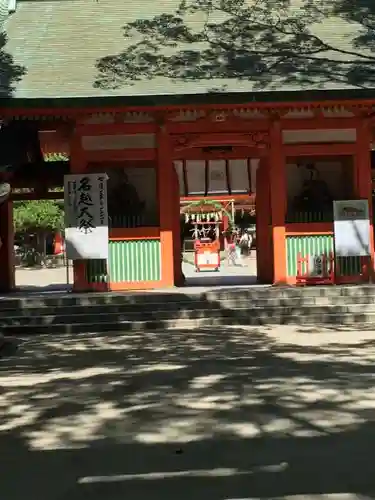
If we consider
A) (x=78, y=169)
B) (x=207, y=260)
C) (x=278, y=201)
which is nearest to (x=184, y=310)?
(x=278, y=201)

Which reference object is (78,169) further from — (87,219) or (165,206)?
(165,206)

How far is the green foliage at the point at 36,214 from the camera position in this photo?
28.1 m

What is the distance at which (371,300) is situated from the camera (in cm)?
1098

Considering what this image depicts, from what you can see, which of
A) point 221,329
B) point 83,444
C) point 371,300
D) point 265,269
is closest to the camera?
point 83,444

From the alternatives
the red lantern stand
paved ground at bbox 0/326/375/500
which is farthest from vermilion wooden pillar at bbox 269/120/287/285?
the red lantern stand

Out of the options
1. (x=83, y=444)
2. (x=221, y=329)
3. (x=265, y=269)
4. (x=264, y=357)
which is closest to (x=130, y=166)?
(x=265, y=269)

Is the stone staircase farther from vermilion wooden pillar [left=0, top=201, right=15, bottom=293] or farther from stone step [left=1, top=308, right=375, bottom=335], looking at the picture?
vermilion wooden pillar [left=0, top=201, right=15, bottom=293]

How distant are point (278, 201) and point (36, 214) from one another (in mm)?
17632

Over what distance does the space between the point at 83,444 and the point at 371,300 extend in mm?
7376

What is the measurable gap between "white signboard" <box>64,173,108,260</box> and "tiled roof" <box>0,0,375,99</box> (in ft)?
5.50

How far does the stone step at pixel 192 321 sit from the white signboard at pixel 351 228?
5.73 feet

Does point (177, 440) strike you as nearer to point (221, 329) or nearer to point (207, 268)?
point (221, 329)

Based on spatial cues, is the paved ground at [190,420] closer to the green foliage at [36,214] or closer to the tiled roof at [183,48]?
the tiled roof at [183,48]

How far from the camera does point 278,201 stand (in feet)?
41.0
